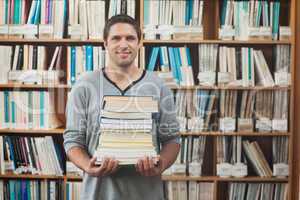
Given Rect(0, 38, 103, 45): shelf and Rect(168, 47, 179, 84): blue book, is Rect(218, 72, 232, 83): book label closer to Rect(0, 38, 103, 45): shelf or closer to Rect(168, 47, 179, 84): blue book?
Rect(168, 47, 179, 84): blue book

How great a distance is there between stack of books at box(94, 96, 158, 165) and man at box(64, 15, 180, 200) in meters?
0.03

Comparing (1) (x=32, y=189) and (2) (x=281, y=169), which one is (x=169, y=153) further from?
(1) (x=32, y=189)

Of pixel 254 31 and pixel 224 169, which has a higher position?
pixel 254 31

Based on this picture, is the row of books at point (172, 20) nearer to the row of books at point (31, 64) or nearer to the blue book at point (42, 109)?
the row of books at point (31, 64)

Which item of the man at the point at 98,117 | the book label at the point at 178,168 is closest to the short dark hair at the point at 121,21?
the man at the point at 98,117

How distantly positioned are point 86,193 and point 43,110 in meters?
0.59

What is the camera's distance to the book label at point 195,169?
2471 millimetres

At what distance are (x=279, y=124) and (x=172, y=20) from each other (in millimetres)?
866

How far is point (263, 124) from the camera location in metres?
2.47

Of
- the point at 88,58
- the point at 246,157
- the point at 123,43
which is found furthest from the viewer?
the point at 246,157

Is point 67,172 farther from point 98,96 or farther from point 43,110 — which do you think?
point 98,96

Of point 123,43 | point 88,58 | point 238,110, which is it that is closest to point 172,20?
point 123,43

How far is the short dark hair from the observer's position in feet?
7.30

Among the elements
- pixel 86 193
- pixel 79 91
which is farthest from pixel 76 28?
pixel 86 193
